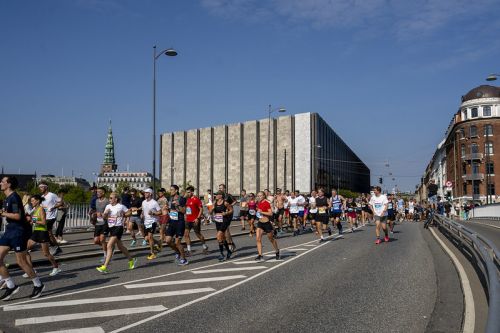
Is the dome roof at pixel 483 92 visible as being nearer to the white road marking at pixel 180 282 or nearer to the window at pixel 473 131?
the window at pixel 473 131

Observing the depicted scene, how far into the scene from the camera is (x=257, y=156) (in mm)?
98000

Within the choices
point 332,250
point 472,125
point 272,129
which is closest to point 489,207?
point 472,125

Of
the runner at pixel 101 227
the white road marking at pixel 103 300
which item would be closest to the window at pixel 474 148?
the runner at pixel 101 227

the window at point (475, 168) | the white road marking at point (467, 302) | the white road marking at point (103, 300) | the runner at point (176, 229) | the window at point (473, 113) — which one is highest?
the window at point (473, 113)

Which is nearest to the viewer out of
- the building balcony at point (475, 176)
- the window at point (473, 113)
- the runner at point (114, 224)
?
the runner at point (114, 224)

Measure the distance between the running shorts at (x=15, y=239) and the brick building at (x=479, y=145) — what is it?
237 ft

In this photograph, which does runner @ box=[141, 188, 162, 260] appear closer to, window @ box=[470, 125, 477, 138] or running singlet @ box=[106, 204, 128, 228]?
running singlet @ box=[106, 204, 128, 228]

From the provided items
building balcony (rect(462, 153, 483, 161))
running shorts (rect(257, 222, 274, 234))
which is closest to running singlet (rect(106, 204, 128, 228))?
running shorts (rect(257, 222, 274, 234))

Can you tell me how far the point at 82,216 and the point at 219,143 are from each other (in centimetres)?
8144

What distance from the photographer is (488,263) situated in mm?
6961

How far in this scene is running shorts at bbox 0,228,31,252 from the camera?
7.85 m

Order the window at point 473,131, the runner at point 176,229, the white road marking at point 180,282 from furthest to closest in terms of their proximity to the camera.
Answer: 1. the window at point 473,131
2. the runner at point 176,229
3. the white road marking at point 180,282

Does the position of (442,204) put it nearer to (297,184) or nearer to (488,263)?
(488,263)

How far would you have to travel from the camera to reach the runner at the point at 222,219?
41.5ft
